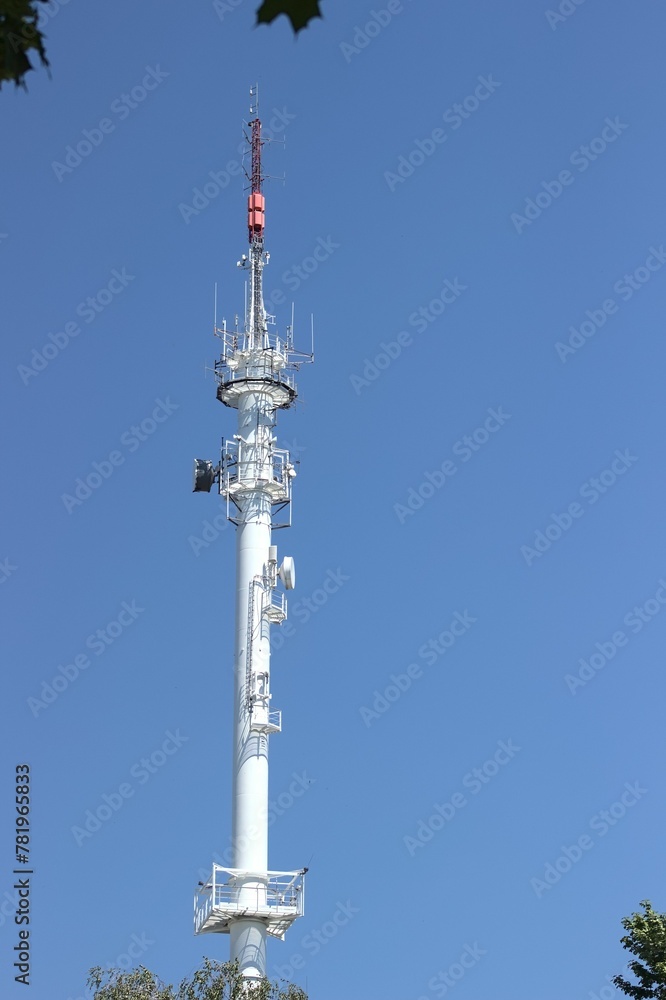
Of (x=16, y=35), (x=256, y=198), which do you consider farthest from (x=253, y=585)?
(x=16, y=35)

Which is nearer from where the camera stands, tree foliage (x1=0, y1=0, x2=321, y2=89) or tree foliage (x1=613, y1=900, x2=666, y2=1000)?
tree foliage (x1=0, y1=0, x2=321, y2=89)

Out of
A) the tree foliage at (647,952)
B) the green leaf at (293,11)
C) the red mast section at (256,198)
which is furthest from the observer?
the red mast section at (256,198)

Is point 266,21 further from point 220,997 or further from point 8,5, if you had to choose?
point 220,997

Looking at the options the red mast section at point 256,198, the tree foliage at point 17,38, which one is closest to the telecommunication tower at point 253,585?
the red mast section at point 256,198

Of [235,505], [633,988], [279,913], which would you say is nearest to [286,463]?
[235,505]

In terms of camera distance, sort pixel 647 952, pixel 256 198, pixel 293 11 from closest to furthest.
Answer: pixel 293 11
pixel 647 952
pixel 256 198

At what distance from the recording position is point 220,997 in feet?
131

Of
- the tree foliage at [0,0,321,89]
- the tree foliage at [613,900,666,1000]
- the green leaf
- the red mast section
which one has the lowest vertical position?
the green leaf

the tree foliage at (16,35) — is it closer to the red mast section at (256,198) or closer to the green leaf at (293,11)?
the green leaf at (293,11)

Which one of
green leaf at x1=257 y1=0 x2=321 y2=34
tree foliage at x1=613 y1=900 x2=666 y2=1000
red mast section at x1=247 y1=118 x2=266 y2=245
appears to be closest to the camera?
green leaf at x1=257 y1=0 x2=321 y2=34

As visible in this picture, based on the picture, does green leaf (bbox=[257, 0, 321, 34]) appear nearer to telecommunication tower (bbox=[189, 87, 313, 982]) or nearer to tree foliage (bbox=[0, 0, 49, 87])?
tree foliage (bbox=[0, 0, 49, 87])

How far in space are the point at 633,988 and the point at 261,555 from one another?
2123 cm

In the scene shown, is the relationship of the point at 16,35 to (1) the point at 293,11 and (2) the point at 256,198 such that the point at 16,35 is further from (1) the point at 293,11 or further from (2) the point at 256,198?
(2) the point at 256,198

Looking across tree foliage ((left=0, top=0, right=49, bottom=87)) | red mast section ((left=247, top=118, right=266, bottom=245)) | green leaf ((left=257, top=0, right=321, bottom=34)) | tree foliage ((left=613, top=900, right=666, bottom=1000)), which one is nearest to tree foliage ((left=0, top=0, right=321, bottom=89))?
tree foliage ((left=0, top=0, right=49, bottom=87))
